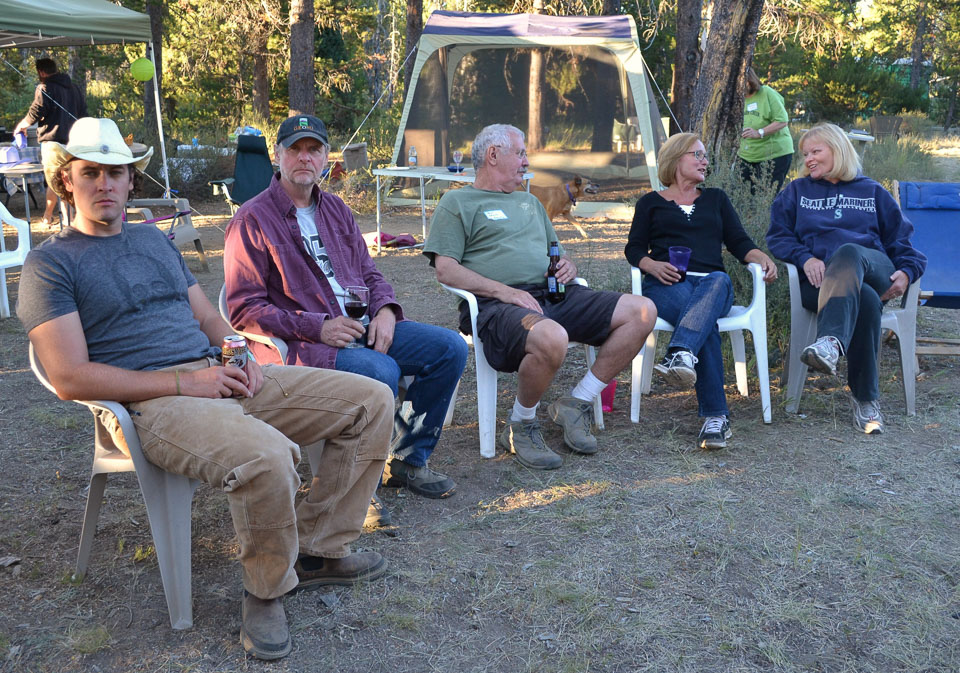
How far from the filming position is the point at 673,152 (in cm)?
375

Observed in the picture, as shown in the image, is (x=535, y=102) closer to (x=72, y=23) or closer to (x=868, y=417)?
(x=72, y=23)

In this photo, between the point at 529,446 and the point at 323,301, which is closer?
the point at 323,301

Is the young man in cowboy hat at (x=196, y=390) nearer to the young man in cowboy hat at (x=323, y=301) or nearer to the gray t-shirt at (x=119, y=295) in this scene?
the gray t-shirt at (x=119, y=295)

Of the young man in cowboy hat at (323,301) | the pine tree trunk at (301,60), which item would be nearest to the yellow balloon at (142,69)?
the pine tree trunk at (301,60)

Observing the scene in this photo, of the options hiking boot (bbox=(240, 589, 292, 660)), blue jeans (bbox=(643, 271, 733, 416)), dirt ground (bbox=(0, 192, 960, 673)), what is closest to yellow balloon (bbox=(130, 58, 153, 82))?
dirt ground (bbox=(0, 192, 960, 673))

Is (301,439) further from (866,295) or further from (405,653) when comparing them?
(866,295)

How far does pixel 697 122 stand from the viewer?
5.97m

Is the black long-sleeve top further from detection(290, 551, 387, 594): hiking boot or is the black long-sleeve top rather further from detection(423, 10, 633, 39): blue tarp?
detection(423, 10, 633, 39): blue tarp

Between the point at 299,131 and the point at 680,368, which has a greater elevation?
the point at 299,131

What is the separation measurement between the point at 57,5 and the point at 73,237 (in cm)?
658

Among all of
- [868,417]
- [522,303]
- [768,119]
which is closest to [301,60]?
[768,119]

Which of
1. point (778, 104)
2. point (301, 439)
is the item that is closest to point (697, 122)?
point (778, 104)

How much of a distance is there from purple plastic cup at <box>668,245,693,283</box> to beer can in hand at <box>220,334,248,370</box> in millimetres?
1980

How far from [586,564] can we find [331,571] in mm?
726
